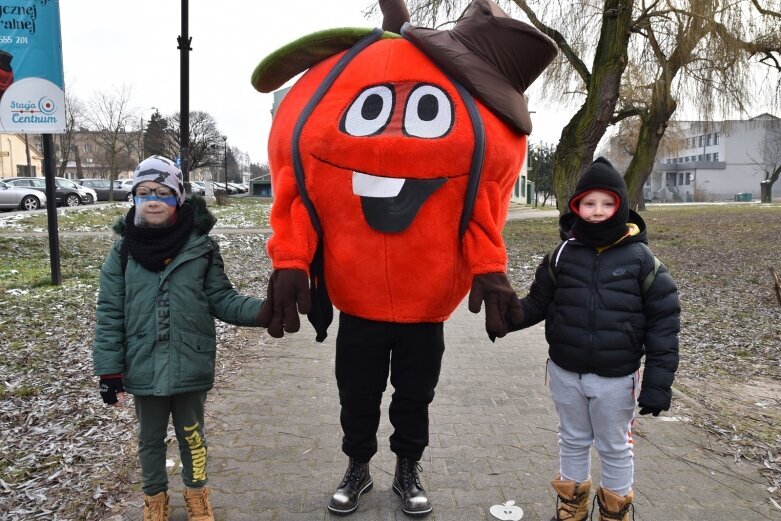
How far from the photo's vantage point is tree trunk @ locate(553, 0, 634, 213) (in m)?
12.1

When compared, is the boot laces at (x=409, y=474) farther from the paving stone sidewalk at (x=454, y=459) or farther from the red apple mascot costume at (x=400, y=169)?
the red apple mascot costume at (x=400, y=169)

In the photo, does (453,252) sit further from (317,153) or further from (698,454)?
(698,454)

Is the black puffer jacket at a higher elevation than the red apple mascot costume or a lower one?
lower

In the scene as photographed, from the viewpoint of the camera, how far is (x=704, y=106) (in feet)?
42.0

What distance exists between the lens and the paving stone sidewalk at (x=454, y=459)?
3.12m

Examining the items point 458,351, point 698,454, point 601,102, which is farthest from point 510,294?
point 601,102

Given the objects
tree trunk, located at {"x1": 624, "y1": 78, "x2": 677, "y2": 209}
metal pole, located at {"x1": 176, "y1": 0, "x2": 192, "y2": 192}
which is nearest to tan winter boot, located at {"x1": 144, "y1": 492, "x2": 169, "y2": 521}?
metal pole, located at {"x1": 176, "y1": 0, "x2": 192, "y2": 192}

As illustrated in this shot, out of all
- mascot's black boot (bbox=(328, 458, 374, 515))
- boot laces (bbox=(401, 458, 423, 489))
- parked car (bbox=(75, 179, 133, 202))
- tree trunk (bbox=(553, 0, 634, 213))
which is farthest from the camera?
parked car (bbox=(75, 179, 133, 202))

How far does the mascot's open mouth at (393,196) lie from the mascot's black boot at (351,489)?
53.6 inches

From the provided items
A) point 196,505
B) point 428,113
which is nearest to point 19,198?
point 196,505

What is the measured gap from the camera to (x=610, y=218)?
8.80 ft

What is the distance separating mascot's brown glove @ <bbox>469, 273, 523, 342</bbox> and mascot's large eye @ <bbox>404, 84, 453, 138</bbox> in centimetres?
68

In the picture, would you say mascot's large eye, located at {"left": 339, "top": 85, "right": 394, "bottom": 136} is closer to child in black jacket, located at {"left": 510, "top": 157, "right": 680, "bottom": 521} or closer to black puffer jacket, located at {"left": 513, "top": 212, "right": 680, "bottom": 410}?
child in black jacket, located at {"left": 510, "top": 157, "right": 680, "bottom": 521}

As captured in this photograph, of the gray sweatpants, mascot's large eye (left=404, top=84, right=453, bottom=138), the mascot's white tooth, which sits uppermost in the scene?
mascot's large eye (left=404, top=84, right=453, bottom=138)
